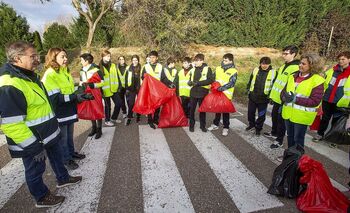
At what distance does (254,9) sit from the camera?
1862cm

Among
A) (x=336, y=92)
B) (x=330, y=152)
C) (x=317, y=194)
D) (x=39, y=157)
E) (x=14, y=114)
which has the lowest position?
(x=330, y=152)

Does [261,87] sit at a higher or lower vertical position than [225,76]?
lower

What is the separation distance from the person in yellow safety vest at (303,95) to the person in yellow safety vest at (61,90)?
11.5ft

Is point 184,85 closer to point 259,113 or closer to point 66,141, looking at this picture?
point 259,113

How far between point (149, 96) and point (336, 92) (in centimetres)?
444

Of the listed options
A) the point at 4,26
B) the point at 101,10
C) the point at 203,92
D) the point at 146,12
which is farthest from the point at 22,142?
the point at 101,10

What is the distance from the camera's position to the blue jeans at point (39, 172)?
3109mm

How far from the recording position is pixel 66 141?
14.6 feet

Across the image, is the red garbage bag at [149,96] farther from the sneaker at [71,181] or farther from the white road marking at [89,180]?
the sneaker at [71,181]

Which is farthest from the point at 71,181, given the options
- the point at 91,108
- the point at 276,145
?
the point at 276,145

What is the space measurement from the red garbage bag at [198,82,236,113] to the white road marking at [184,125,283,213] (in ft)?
2.44

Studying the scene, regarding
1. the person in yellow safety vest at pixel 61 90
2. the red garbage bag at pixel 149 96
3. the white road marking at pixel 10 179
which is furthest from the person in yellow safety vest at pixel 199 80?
the white road marking at pixel 10 179

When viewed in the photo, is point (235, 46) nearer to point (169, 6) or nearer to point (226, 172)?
point (169, 6)

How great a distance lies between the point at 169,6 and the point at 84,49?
27.1 feet
